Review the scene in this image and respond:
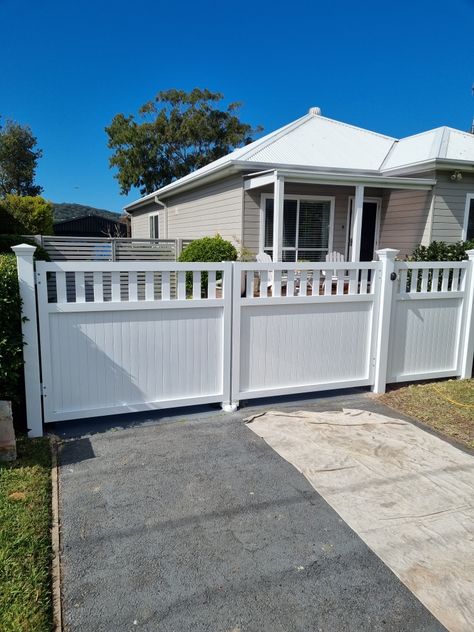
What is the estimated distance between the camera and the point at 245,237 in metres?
10.1

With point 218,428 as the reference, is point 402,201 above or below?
above

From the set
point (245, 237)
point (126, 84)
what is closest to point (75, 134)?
point (126, 84)

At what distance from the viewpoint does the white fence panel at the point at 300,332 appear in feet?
14.2

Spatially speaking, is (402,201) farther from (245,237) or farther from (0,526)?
(0,526)

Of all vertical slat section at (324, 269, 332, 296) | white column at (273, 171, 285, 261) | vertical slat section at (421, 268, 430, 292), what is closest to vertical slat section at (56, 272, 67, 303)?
vertical slat section at (324, 269, 332, 296)

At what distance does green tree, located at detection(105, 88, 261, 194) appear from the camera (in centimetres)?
3144

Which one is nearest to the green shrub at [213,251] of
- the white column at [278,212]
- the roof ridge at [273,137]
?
the white column at [278,212]

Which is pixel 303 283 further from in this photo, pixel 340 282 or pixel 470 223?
pixel 470 223

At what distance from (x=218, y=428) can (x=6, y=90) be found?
28.9 meters

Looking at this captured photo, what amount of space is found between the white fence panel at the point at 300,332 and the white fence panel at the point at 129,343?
20 cm

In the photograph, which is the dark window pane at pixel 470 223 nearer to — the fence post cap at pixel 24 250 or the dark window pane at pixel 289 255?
the dark window pane at pixel 289 255

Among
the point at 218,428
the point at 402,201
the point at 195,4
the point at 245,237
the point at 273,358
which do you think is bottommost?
the point at 218,428

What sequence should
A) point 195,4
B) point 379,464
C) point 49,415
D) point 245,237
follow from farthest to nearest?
point 195,4 → point 245,237 → point 49,415 → point 379,464

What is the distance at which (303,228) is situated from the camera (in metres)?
10.7
